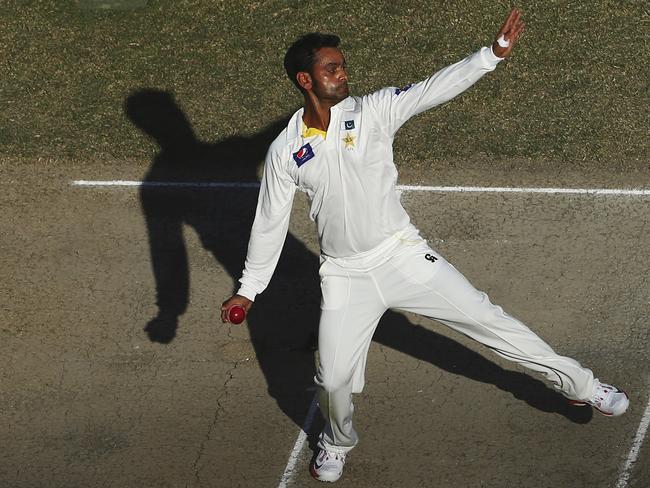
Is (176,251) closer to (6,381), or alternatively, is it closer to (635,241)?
(6,381)

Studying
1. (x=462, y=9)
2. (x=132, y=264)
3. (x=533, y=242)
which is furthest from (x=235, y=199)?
(x=462, y=9)

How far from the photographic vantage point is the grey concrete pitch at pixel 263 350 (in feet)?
27.7

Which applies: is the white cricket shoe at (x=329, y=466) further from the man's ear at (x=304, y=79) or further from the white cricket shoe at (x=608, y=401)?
the man's ear at (x=304, y=79)

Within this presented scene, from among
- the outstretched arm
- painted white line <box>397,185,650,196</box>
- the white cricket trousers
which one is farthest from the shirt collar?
painted white line <box>397,185,650,196</box>

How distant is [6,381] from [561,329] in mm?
4551

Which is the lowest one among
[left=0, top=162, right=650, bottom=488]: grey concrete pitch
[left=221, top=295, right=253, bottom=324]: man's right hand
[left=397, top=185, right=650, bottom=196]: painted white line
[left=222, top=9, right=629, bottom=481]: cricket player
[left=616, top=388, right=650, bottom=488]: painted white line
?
[left=0, top=162, right=650, bottom=488]: grey concrete pitch

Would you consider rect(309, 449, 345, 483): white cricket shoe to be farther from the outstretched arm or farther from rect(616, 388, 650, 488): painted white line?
the outstretched arm

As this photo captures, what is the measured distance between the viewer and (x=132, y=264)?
10.4m

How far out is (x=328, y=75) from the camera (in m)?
7.53

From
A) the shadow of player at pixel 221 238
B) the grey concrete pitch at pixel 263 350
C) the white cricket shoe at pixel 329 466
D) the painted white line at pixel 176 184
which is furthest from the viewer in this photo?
the painted white line at pixel 176 184

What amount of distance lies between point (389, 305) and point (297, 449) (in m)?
1.52

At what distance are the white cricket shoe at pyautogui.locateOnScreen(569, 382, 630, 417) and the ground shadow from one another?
1.03 ft

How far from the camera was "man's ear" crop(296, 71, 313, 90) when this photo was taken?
759cm

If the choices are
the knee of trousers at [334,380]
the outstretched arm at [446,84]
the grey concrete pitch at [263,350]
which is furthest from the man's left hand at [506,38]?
the grey concrete pitch at [263,350]
